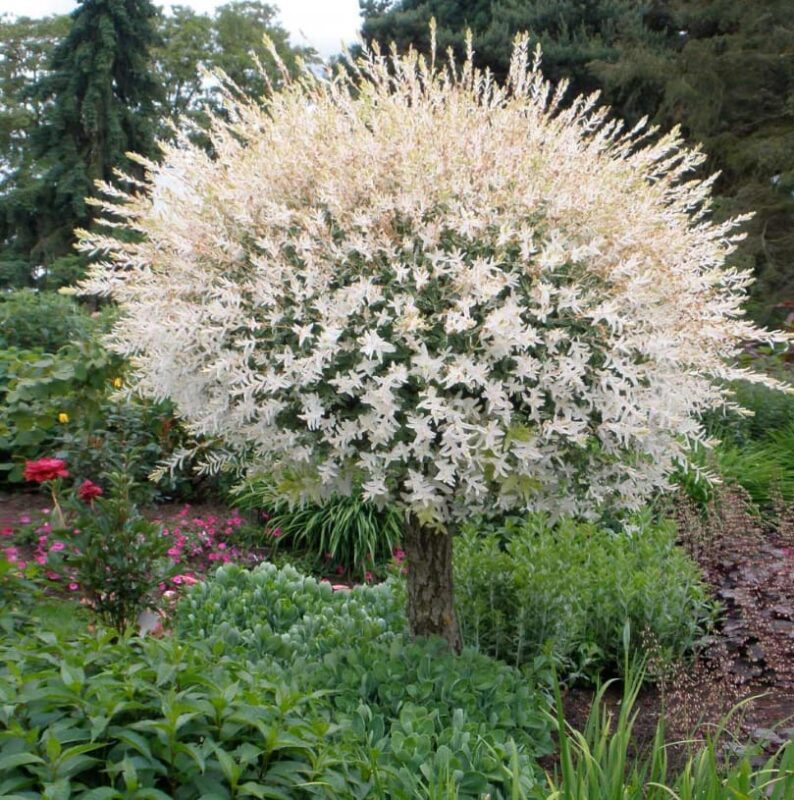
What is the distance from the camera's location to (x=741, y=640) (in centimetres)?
441

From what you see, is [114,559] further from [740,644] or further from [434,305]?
[740,644]

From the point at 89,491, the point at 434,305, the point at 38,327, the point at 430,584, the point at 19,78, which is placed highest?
the point at 19,78

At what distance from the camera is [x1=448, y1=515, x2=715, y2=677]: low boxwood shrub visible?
4.11 m

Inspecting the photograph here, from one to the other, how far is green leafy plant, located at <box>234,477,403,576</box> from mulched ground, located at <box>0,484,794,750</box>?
2000 mm

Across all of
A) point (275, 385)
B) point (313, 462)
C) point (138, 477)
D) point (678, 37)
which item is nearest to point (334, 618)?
point (313, 462)

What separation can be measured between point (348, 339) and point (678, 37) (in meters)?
18.2

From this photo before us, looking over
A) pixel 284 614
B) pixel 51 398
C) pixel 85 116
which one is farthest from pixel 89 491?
pixel 85 116

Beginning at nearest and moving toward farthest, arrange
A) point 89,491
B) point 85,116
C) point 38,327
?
point 89,491, point 38,327, point 85,116

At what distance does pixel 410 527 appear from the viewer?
360 cm

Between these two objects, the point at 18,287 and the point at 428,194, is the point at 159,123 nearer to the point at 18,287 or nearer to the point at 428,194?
the point at 18,287

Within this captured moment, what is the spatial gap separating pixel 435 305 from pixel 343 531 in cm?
376

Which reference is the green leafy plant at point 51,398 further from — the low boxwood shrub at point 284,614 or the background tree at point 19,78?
the background tree at point 19,78

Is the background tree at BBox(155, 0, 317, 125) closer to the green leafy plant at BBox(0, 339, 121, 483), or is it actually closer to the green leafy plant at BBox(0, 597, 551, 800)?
the green leafy plant at BBox(0, 339, 121, 483)

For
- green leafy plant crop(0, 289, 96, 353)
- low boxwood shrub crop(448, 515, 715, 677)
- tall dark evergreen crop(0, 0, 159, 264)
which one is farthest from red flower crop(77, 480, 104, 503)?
tall dark evergreen crop(0, 0, 159, 264)
